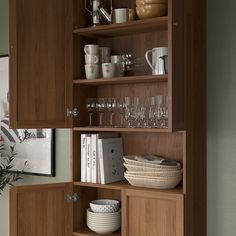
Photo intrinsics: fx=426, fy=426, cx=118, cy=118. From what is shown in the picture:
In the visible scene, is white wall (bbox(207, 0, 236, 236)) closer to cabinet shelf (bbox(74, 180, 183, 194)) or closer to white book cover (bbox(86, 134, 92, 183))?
cabinet shelf (bbox(74, 180, 183, 194))

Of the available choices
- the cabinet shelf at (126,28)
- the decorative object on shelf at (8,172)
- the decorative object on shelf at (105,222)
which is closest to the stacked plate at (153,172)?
the decorative object on shelf at (105,222)

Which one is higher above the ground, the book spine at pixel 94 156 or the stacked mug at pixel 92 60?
the stacked mug at pixel 92 60

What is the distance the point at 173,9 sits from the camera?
A: 6.42 ft

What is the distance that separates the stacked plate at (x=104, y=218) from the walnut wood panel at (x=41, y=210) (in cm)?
12

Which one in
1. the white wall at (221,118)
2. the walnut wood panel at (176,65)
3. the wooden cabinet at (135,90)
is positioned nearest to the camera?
the walnut wood panel at (176,65)

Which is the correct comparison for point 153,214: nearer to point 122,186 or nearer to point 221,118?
point 122,186

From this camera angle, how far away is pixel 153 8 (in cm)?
210

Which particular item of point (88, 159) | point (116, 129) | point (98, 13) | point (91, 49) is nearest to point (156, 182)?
point (116, 129)

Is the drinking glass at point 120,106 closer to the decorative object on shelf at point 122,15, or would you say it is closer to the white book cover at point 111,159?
the white book cover at point 111,159

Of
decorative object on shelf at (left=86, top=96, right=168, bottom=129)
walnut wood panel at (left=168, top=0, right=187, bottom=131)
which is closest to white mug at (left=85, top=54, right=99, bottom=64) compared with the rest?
decorative object on shelf at (left=86, top=96, right=168, bottom=129)

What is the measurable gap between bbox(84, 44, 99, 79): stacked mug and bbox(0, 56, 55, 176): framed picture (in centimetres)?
70

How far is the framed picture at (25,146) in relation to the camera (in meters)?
2.90

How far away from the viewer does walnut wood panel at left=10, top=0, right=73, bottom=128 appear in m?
2.08

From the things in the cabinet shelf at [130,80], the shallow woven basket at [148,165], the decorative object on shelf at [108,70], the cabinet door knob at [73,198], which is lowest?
the cabinet door knob at [73,198]
